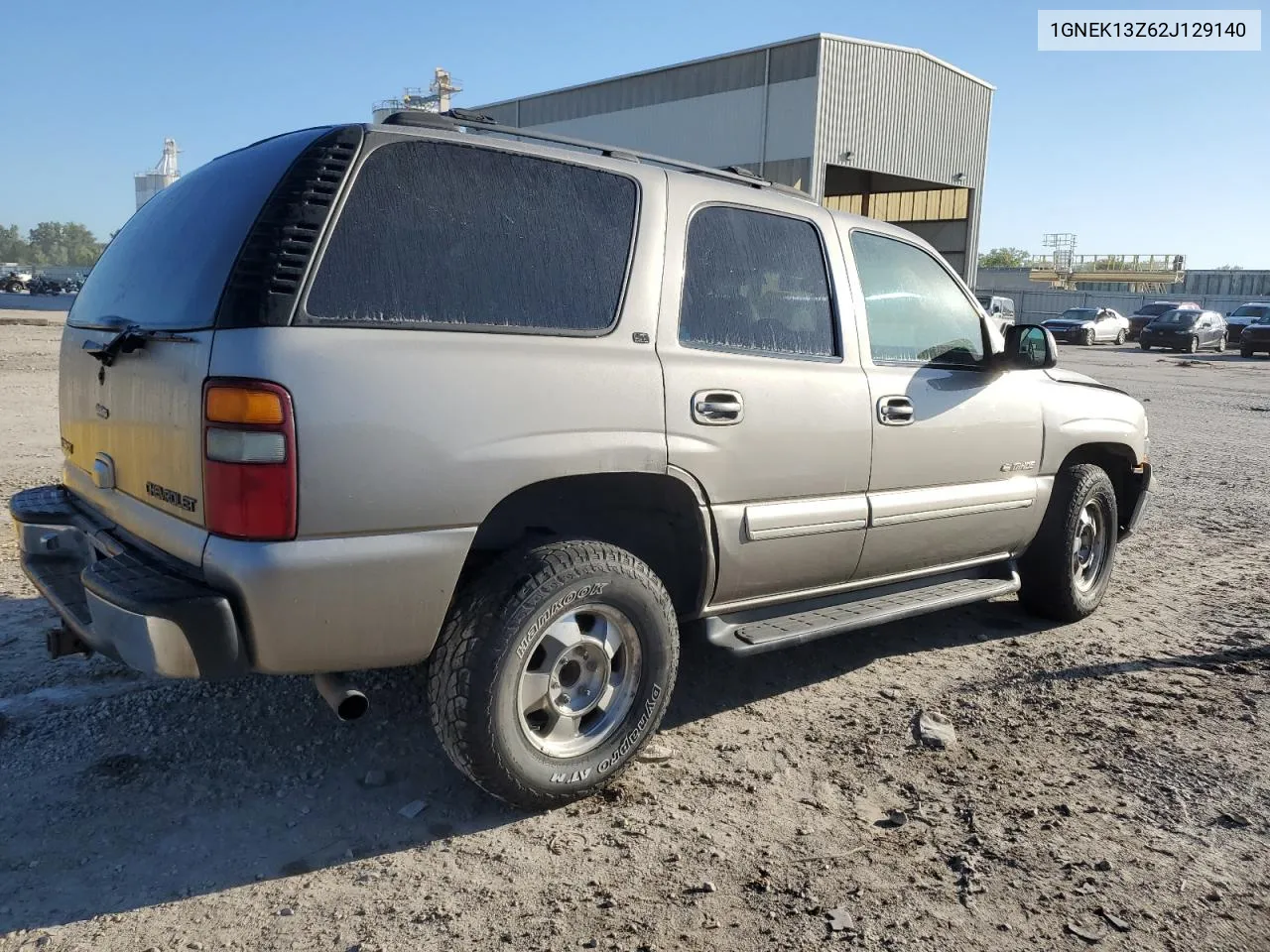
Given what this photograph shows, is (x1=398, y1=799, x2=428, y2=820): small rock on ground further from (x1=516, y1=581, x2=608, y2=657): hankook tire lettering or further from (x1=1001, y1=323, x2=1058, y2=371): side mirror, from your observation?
(x1=1001, y1=323, x2=1058, y2=371): side mirror

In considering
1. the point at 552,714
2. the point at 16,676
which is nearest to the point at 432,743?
the point at 552,714

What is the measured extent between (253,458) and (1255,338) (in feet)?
115

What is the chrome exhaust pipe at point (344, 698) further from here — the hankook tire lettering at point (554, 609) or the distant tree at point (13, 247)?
the distant tree at point (13, 247)

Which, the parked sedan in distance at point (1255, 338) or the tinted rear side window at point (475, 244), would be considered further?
the parked sedan in distance at point (1255, 338)

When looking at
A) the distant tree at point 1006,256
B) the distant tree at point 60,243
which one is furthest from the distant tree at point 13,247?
the distant tree at point 1006,256

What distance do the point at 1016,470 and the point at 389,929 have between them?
331 cm

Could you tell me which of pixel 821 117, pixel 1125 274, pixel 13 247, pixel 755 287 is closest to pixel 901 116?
pixel 821 117

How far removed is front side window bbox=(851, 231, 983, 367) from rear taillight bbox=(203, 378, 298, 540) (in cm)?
236

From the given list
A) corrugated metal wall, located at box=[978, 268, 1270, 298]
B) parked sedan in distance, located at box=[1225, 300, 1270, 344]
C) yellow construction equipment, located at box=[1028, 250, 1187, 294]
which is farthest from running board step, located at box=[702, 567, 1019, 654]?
yellow construction equipment, located at box=[1028, 250, 1187, 294]

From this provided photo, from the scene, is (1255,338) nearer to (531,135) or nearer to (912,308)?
(912,308)

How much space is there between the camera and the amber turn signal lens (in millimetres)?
2400

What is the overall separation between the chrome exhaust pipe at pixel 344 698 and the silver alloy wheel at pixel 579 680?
473mm

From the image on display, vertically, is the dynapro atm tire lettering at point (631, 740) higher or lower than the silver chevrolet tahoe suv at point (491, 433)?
lower

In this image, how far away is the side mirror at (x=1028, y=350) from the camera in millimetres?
4305
